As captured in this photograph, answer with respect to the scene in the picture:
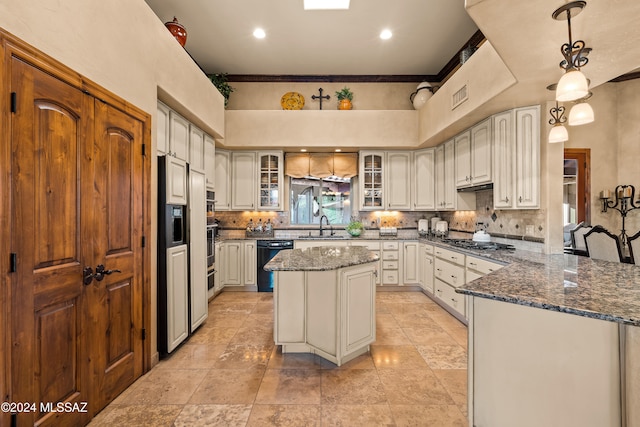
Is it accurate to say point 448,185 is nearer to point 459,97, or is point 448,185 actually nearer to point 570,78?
point 459,97

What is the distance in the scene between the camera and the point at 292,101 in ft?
16.4

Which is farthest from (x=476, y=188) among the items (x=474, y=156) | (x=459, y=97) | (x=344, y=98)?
(x=344, y=98)

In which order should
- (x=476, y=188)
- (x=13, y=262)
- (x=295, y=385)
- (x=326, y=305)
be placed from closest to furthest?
(x=13, y=262) → (x=295, y=385) → (x=326, y=305) → (x=476, y=188)

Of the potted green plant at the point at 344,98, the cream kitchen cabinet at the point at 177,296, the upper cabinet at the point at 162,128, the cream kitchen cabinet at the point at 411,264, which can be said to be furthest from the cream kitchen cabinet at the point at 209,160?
the cream kitchen cabinet at the point at 411,264

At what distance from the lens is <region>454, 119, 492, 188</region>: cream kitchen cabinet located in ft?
11.5

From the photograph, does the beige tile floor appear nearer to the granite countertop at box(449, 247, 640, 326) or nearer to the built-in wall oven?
the built-in wall oven

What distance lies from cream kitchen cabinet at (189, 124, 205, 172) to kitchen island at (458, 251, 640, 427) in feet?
11.0

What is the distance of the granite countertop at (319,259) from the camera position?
2283 mm

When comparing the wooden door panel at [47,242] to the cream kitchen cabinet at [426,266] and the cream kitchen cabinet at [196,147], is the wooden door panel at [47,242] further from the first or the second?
the cream kitchen cabinet at [426,266]

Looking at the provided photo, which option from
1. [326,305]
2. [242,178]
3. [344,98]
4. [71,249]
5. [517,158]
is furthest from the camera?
[242,178]

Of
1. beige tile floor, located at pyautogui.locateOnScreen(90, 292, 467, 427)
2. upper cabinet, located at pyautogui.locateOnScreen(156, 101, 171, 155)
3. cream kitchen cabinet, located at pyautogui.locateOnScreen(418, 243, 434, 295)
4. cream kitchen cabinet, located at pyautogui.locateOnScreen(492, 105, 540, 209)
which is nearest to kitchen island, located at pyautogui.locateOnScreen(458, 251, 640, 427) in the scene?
beige tile floor, located at pyautogui.locateOnScreen(90, 292, 467, 427)

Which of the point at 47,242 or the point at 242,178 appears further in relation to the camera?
the point at 242,178

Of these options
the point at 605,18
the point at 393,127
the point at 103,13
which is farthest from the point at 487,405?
the point at 393,127

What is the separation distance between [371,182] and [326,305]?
10.3ft
